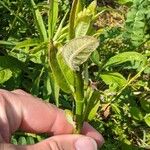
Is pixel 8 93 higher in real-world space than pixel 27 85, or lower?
higher

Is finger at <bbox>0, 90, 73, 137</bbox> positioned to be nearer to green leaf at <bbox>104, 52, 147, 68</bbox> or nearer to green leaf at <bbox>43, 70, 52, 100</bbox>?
green leaf at <bbox>43, 70, 52, 100</bbox>

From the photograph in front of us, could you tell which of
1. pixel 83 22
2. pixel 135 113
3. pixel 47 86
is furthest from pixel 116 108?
pixel 83 22

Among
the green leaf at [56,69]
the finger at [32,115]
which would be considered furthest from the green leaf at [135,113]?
the green leaf at [56,69]

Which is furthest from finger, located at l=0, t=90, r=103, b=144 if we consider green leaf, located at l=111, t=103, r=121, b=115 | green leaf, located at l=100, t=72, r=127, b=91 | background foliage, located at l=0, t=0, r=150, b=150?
green leaf, located at l=111, t=103, r=121, b=115

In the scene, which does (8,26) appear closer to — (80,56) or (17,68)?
(17,68)

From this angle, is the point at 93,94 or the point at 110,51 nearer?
the point at 93,94

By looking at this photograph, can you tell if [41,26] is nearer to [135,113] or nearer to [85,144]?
[135,113]

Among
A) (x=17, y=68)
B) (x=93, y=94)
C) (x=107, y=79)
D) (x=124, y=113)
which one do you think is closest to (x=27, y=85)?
(x=17, y=68)
